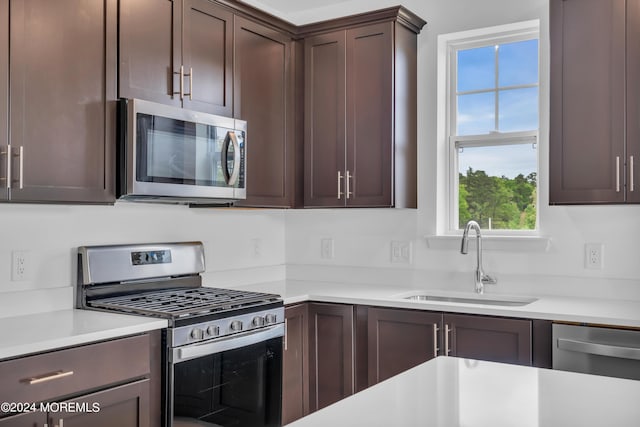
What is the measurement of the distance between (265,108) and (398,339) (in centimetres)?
137

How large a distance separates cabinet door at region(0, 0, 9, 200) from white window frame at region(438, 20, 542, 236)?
7.29 ft

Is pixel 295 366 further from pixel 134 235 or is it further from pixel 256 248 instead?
pixel 134 235

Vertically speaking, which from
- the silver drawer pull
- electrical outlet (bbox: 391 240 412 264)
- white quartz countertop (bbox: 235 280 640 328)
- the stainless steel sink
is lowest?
the silver drawer pull

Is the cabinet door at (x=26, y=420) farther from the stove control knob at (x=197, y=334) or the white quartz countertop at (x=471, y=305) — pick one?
the white quartz countertop at (x=471, y=305)

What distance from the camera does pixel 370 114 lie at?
3295 mm

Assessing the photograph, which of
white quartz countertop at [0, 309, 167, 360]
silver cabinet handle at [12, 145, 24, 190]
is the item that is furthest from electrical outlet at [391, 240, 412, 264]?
silver cabinet handle at [12, 145, 24, 190]

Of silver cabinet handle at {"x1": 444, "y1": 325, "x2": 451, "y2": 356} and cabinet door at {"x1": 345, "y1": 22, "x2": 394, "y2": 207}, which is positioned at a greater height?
cabinet door at {"x1": 345, "y1": 22, "x2": 394, "y2": 207}

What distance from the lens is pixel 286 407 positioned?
9.95 feet

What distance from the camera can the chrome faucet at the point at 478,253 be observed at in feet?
10.2

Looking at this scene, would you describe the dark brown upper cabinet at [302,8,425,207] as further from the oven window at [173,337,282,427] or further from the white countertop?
the white countertop

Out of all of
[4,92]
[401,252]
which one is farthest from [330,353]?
[4,92]

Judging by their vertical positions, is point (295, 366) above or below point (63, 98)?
below

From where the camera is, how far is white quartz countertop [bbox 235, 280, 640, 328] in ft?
8.07

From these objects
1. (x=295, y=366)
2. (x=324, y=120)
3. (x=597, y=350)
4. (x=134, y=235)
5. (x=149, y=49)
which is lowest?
(x=295, y=366)
